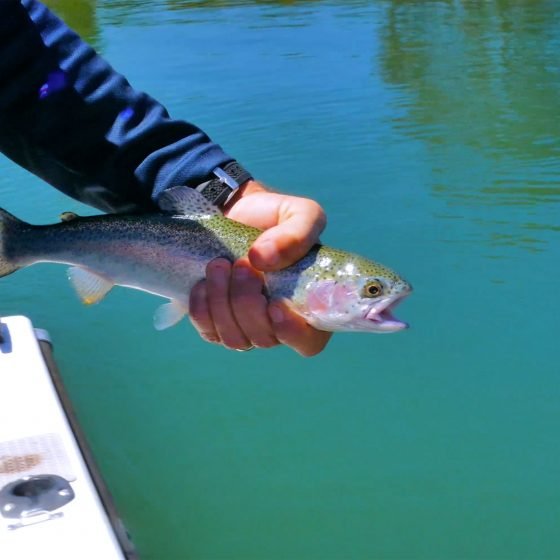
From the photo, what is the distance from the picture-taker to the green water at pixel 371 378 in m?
3.87

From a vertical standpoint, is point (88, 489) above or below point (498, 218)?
above

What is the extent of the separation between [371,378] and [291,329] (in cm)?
271

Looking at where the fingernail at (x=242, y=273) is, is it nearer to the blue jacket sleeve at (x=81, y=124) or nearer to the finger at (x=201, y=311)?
Answer: the finger at (x=201, y=311)

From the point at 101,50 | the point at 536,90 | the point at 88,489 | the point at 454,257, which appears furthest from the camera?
the point at 101,50

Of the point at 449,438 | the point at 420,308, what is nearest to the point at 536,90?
the point at 420,308

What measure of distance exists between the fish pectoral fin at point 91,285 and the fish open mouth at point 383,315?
788 millimetres

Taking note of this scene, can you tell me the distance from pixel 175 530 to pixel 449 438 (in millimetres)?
1512

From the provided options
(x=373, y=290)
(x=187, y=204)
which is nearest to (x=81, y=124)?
(x=187, y=204)

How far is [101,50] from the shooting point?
46.3 feet

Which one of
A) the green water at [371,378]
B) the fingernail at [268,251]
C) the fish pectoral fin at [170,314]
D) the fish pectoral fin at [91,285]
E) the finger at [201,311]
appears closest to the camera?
the fingernail at [268,251]

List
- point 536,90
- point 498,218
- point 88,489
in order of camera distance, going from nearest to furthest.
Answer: point 88,489 < point 498,218 < point 536,90

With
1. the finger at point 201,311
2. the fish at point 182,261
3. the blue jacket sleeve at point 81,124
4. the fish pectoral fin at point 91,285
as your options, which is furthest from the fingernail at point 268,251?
the fish pectoral fin at point 91,285

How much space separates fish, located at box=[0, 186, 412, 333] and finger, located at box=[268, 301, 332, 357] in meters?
0.02

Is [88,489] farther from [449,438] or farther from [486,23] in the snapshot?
[486,23]
